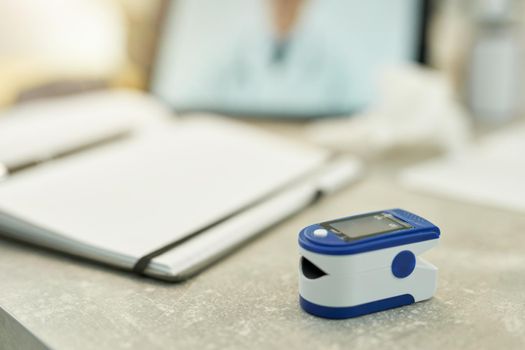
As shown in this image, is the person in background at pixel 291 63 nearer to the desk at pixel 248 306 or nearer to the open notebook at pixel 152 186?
the open notebook at pixel 152 186

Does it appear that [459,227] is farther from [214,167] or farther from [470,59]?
[470,59]

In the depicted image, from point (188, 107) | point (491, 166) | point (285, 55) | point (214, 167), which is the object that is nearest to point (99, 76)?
point (188, 107)

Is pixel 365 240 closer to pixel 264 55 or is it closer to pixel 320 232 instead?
pixel 320 232

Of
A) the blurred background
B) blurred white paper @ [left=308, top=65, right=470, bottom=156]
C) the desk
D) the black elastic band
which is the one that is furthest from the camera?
the blurred background

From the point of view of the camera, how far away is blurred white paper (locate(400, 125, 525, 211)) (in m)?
0.93

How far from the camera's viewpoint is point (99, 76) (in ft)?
4.48

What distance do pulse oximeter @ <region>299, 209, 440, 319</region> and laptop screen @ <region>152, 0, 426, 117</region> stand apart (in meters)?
0.75

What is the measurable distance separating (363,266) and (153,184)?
365 mm

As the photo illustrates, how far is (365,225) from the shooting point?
24.3 inches

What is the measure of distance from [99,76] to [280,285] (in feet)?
2.71

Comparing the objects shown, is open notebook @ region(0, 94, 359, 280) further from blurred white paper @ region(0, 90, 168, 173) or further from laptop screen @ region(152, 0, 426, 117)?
laptop screen @ region(152, 0, 426, 117)

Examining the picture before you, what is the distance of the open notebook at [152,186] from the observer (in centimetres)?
72

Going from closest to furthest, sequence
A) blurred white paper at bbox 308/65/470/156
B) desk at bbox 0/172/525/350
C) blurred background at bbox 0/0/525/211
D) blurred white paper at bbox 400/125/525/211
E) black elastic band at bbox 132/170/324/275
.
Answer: desk at bbox 0/172/525/350 < black elastic band at bbox 132/170/324/275 < blurred white paper at bbox 400/125/525/211 < blurred white paper at bbox 308/65/470/156 < blurred background at bbox 0/0/525/211

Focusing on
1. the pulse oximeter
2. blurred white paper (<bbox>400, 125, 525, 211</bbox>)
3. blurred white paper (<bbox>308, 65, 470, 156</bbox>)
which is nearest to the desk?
the pulse oximeter
